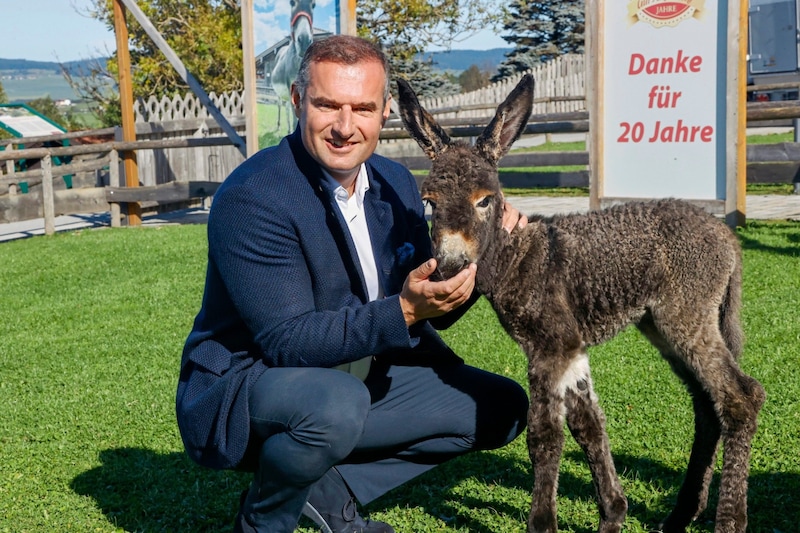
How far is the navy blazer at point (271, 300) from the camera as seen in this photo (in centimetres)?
336

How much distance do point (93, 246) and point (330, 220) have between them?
9043 mm

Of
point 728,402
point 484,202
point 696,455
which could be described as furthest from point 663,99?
point 484,202

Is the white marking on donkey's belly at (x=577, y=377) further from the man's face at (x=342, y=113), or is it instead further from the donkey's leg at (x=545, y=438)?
the man's face at (x=342, y=113)

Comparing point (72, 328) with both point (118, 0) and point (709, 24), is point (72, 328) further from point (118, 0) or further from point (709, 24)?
point (118, 0)

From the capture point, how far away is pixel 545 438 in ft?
11.8

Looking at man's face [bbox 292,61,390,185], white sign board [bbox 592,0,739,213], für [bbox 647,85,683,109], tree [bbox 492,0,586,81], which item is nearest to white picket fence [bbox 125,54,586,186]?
white sign board [bbox 592,0,739,213]

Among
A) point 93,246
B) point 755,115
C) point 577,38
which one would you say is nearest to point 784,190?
point 755,115

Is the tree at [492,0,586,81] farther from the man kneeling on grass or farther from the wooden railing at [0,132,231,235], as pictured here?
the man kneeling on grass

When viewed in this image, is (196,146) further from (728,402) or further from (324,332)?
(728,402)

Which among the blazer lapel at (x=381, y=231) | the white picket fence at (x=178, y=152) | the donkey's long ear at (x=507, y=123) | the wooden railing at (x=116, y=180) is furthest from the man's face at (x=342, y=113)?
the white picket fence at (x=178, y=152)

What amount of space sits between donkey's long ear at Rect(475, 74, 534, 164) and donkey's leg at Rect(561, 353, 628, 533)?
89cm

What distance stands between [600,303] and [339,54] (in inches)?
56.2

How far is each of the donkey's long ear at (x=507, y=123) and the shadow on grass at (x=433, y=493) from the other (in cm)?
162

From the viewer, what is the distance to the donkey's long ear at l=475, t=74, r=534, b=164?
143 inches
